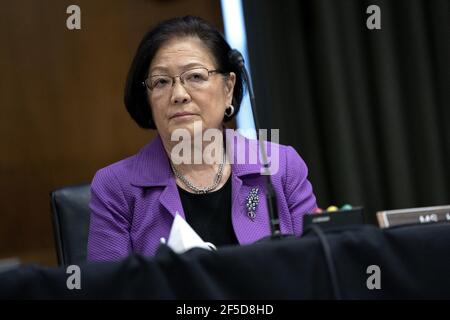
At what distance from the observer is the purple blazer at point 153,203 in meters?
1.53

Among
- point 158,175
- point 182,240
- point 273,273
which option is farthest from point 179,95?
point 273,273

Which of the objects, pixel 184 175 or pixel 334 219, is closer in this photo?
pixel 334 219

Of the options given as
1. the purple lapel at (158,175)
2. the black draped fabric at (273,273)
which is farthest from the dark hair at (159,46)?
the black draped fabric at (273,273)

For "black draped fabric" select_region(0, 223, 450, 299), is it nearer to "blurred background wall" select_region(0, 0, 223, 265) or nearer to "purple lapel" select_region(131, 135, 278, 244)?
"purple lapel" select_region(131, 135, 278, 244)

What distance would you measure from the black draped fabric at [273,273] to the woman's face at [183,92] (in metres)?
0.78

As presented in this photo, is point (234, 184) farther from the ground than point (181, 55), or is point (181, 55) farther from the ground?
point (181, 55)

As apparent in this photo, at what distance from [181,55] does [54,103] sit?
1204mm

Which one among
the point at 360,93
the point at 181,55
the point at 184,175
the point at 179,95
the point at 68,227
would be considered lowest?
the point at 68,227

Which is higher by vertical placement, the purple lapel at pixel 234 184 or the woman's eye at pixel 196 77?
the woman's eye at pixel 196 77

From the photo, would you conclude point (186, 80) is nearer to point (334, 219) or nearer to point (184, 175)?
point (184, 175)

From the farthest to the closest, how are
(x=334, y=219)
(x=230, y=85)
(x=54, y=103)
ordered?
(x=54, y=103) → (x=230, y=85) → (x=334, y=219)

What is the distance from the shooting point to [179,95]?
162 centimetres

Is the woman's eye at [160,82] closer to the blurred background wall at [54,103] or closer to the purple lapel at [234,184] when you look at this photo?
the purple lapel at [234,184]
